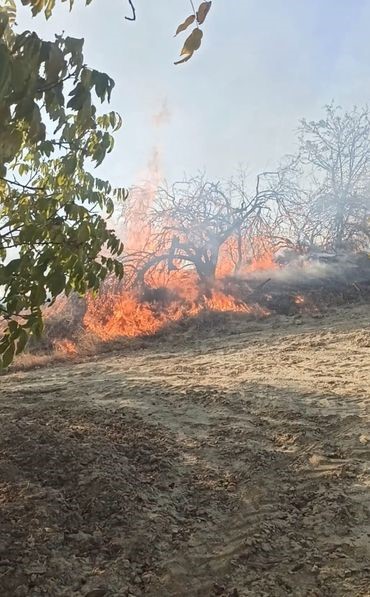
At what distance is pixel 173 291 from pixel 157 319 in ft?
5.04

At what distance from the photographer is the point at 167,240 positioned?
1245 cm

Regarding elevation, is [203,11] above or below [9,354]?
above

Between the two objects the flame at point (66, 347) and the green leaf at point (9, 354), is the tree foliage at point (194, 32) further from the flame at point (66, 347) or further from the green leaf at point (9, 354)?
the flame at point (66, 347)

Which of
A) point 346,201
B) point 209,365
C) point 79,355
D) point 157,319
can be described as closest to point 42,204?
point 209,365

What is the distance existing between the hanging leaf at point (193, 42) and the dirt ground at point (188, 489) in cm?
213

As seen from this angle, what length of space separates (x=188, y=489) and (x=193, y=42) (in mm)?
2538

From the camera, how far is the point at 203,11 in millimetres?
1348

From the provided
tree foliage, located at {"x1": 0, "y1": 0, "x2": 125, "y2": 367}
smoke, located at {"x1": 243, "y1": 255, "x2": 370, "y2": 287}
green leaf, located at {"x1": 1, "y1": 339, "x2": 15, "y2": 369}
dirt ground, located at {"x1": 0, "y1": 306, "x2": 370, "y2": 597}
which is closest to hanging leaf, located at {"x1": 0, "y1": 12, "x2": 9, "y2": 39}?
tree foliage, located at {"x1": 0, "y1": 0, "x2": 125, "y2": 367}

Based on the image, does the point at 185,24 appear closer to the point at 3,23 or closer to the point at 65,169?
the point at 3,23

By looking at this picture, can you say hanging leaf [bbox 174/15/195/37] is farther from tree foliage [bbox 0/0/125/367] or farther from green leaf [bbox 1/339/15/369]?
green leaf [bbox 1/339/15/369]

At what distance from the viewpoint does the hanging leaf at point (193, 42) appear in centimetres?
137

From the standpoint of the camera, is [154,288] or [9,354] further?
[154,288]

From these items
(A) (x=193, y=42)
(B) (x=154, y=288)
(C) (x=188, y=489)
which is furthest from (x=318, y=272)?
(A) (x=193, y=42)

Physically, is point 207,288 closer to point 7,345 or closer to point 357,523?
point 357,523
